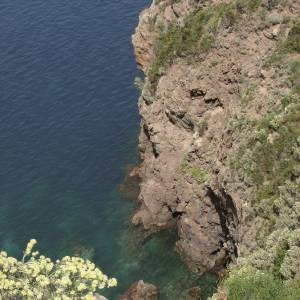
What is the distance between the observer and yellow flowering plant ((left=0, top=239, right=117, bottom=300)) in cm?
2722

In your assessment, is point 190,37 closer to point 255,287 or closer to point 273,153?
point 273,153

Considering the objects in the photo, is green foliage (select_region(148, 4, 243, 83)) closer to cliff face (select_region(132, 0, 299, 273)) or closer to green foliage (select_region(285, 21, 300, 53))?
cliff face (select_region(132, 0, 299, 273))

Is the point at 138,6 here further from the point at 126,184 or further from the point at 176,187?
the point at 176,187

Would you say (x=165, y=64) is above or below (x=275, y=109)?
above

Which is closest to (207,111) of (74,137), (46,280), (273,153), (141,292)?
(273,153)

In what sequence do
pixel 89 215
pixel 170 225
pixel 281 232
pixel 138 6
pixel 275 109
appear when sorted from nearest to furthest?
pixel 281 232 < pixel 275 109 < pixel 170 225 < pixel 89 215 < pixel 138 6

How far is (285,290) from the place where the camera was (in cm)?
2894

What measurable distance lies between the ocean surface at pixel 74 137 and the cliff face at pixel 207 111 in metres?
3.96

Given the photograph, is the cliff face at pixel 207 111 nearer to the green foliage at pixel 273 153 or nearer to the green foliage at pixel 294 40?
the green foliage at pixel 273 153

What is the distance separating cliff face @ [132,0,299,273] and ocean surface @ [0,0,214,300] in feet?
13.0

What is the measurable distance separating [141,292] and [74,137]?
30007mm

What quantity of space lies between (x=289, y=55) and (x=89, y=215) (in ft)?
99.3

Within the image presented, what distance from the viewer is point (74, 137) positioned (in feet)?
252

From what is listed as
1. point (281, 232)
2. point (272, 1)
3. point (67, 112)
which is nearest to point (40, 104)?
point (67, 112)
